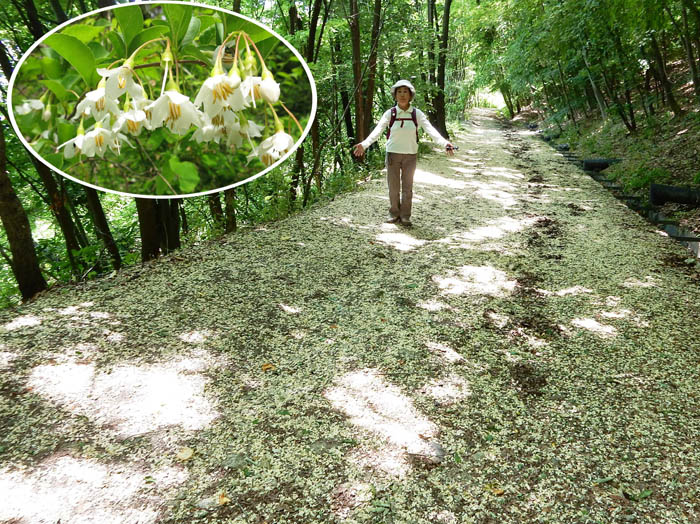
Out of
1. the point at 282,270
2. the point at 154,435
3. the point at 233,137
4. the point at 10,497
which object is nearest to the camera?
the point at 233,137

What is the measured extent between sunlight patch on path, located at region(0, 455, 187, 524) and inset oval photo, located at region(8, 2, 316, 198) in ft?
4.06

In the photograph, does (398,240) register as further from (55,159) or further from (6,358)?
(55,159)

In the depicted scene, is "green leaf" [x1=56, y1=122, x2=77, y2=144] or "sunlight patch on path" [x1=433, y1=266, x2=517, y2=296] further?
"sunlight patch on path" [x1=433, y1=266, x2=517, y2=296]

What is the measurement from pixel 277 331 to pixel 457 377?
47.2 inches

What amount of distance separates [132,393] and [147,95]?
174 cm

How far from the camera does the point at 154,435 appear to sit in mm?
1943

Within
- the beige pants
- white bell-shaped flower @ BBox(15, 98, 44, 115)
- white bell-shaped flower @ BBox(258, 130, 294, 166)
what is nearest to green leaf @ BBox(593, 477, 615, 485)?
white bell-shaped flower @ BBox(258, 130, 294, 166)

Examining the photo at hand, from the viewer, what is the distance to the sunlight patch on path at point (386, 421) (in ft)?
6.19

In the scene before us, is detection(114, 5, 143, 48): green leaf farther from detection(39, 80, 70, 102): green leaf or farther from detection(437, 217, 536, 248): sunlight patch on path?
detection(437, 217, 536, 248): sunlight patch on path

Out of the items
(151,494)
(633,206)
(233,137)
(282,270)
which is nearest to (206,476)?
(151,494)

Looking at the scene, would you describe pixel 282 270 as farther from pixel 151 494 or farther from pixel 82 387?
pixel 151 494

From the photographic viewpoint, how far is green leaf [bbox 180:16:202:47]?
0.98 metres

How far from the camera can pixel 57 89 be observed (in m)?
0.93

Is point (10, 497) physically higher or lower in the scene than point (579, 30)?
lower
